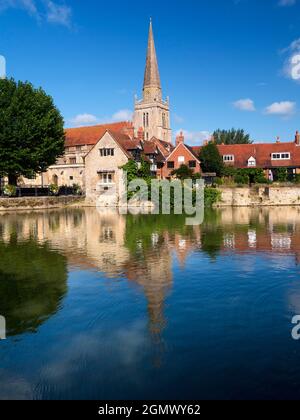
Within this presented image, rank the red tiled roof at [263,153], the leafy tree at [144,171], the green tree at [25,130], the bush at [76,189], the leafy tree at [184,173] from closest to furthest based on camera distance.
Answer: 1. the green tree at [25,130]
2. the leafy tree at [144,171]
3. the leafy tree at [184,173]
4. the red tiled roof at [263,153]
5. the bush at [76,189]

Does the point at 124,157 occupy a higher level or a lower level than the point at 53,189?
higher

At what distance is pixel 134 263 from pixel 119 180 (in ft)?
150

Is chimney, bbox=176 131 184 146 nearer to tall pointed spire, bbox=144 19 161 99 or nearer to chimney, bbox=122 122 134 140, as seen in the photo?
chimney, bbox=122 122 134 140

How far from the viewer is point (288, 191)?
61.7 meters

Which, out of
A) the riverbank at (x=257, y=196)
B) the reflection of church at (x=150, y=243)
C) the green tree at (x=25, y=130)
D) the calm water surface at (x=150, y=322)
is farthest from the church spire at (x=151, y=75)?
the calm water surface at (x=150, y=322)

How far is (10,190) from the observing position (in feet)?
196

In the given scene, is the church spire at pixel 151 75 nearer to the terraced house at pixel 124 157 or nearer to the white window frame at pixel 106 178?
the terraced house at pixel 124 157

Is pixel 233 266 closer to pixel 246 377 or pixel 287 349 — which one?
pixel 287 349

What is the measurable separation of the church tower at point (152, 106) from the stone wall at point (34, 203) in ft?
155

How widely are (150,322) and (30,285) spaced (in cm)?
647

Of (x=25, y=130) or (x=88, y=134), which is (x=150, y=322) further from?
(x=88, y=134)

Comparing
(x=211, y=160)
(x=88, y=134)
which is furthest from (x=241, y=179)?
(x=88, y=134)

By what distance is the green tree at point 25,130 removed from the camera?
55.3 metres
